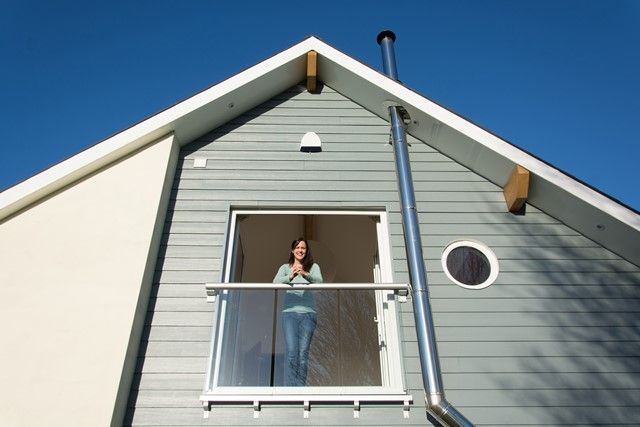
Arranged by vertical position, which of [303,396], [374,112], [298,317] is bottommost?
[303,396]

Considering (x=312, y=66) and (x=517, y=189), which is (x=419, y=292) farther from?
(x=312, y=66)

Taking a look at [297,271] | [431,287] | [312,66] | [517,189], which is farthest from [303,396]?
[312,66]

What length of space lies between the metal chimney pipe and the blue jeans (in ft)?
2.74

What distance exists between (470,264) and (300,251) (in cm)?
154

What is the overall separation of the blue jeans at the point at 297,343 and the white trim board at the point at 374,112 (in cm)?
226

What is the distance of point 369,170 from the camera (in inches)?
211

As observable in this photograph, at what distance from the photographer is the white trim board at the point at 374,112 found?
15.1 feet

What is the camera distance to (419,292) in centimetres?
412

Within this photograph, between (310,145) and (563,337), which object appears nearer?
(563,337)

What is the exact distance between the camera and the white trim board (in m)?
4.61

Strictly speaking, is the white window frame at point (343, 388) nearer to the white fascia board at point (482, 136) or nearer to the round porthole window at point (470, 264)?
the round porthole window at point (470, 264)

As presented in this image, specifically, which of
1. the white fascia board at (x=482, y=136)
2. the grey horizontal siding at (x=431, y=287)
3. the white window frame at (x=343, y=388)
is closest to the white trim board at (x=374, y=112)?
the white fascia board at (x=482, y=136)

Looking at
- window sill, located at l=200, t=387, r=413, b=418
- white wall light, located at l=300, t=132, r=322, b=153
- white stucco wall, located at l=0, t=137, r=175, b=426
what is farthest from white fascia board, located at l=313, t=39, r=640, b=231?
window sill, located at l=200, t=387, r=413, b=418

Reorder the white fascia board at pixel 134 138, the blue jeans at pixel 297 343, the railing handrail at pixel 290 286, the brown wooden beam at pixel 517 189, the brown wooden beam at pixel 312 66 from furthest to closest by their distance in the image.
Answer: the brown wooden beam at pixel 312 66, the brown wooden beam at pixel 517 189, the white fascia board at pixel 134 138, the railing handrail at pixel 290 286, the blue jeans at pixel 297 343
